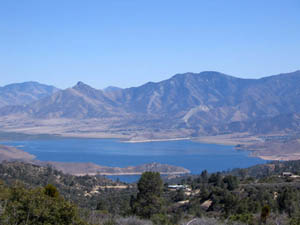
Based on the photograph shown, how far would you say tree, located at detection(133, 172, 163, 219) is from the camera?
91.2 feet

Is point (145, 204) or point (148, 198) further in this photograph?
point (148, 198)

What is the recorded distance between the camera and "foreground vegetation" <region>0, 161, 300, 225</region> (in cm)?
1549

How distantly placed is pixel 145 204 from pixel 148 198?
561mm

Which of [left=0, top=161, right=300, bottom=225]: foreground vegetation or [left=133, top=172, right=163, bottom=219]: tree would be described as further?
[left=133, top=172, right=163, bottom=219]: tree

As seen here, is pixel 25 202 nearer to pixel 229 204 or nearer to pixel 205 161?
pixel 229 204

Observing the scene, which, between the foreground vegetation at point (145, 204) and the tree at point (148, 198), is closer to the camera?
the foreground vegetation at point (145, 204)

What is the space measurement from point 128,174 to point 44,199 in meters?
96.4

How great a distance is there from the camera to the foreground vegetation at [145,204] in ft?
50.8

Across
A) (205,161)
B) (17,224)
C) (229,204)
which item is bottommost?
(205,161)

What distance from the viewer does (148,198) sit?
29.5 meters

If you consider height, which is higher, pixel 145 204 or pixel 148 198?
pixel 148 198

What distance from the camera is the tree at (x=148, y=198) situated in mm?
27812

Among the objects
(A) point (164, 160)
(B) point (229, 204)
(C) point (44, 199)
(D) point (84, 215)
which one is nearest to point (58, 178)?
(B) point (229, 204)

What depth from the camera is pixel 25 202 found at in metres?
15.7
